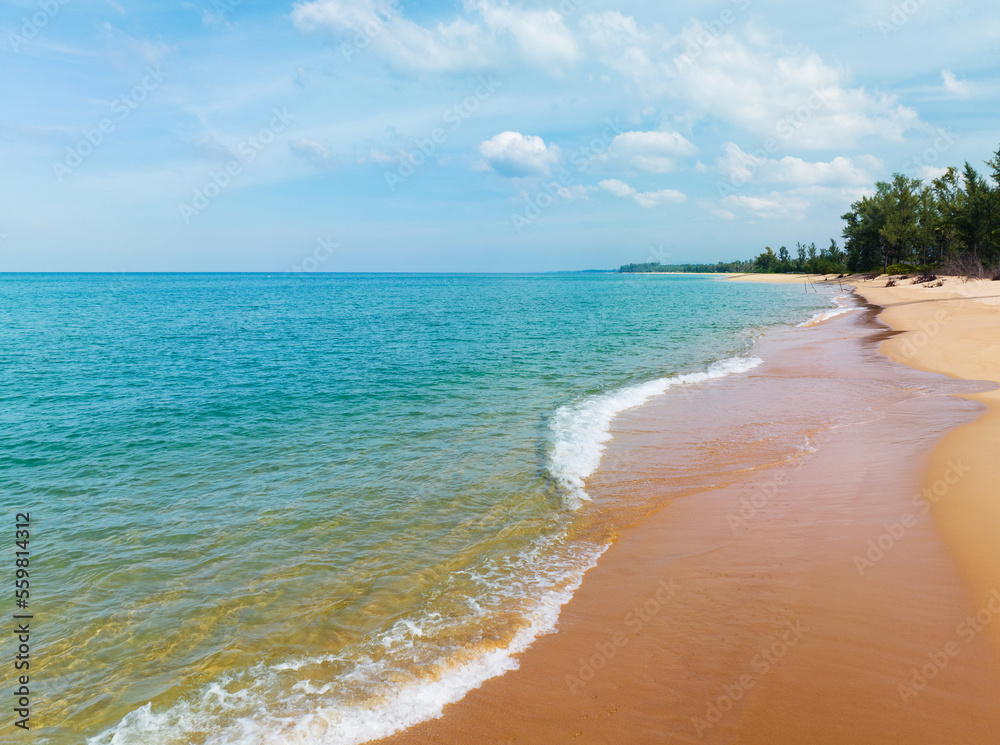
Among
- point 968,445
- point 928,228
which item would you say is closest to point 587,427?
point 968,445

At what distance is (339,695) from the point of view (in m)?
4.98

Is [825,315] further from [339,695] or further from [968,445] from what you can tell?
[339,695]

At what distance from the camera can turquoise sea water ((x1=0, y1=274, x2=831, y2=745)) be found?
513 centimetres

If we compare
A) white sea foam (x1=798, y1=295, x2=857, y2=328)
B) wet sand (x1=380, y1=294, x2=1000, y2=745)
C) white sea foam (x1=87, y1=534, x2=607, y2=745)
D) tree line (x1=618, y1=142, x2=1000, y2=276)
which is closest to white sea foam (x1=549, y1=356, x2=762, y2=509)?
wet sand (x1=380, y1=294, x2=1000, y2=745)

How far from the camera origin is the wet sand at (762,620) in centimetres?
434

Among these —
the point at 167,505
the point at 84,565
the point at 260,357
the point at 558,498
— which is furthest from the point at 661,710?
the point at 260,357

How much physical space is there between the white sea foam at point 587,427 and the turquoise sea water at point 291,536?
81mm

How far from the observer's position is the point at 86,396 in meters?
17.5

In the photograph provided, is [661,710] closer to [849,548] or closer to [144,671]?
[849,548]

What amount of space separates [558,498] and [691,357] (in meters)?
18.4

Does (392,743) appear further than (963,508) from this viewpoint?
No

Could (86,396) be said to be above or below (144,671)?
above

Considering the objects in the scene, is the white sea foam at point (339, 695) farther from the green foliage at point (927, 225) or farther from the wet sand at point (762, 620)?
the green foliage at point (927, 225)

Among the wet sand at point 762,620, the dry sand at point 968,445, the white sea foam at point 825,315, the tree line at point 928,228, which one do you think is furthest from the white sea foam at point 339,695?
the tree line at point 928,228
